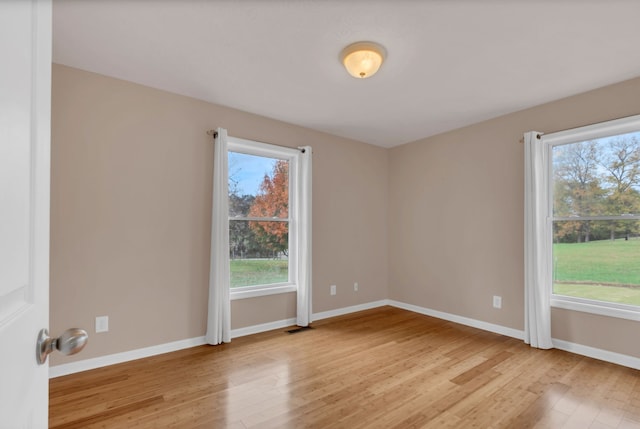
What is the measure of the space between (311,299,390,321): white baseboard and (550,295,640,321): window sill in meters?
2.39

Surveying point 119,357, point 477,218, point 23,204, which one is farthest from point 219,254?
point 477,218

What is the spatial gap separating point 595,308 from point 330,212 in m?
3.12

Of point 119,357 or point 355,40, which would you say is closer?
point 355,40

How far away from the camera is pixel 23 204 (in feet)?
2.13

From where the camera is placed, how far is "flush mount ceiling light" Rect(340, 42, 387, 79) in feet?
7.96

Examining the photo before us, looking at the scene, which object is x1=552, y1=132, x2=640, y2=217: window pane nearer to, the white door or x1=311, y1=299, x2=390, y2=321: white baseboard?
x1=311, y1=299, x2=390, y2=321: white baseboard

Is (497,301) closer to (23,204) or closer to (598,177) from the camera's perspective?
(598,177)

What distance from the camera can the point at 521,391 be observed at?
8.18ft

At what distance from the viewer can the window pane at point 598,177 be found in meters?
3.05

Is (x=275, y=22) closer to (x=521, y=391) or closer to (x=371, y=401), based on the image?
(x=371, y=401)

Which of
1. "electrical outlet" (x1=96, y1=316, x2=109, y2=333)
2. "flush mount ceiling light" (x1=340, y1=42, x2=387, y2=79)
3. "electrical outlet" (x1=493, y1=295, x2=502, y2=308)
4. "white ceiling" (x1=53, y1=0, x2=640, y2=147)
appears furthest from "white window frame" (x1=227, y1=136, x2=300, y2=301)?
"electrical outlet" (x1=493, y1=295, x2=502, y2=308)

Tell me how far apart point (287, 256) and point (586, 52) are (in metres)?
3.62

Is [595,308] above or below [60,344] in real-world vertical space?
below

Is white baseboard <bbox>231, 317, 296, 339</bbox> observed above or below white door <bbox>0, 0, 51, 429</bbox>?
below
